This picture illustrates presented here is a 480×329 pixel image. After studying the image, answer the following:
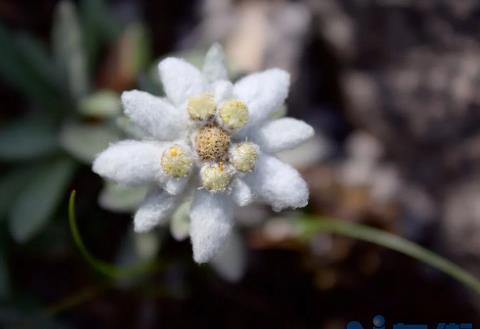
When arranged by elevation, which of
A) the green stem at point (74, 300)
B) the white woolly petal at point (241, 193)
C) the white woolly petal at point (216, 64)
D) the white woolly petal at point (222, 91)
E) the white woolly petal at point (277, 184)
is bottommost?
the green stem at point (74, 300)

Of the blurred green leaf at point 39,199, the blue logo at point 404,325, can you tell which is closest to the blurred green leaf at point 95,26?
the blurred green leaf at point 39,199

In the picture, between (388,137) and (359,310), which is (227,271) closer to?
(359,310)

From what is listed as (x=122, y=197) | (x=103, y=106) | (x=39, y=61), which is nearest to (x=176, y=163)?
(x=122, y=197)

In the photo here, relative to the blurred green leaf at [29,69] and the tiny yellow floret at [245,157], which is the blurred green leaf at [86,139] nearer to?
the blurred green leaf at [29,69]

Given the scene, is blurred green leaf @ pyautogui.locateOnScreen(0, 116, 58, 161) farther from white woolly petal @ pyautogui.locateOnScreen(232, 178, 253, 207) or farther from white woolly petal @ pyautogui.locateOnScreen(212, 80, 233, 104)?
white woolly petal @ pyautogui.locateOnScreen(232, 178, 253, 207)

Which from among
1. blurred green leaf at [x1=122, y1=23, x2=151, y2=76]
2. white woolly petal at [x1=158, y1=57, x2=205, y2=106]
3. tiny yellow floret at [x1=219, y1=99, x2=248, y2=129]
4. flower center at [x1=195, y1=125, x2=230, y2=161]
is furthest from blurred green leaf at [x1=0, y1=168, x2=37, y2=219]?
tiny yellow floret at [x1=219, y1=99, x2=248, y2=129]

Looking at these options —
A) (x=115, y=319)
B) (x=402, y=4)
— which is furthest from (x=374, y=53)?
(x=115, y=319)
